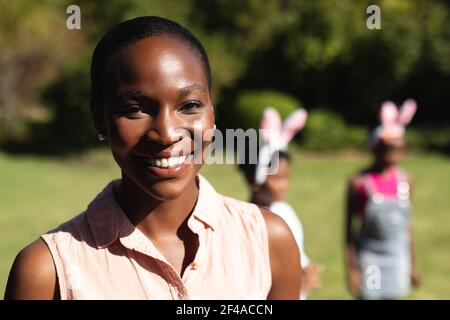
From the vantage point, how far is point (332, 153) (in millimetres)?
18312

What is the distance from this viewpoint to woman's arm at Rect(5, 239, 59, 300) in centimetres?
172

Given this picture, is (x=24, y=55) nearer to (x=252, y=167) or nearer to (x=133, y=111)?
(x=252, y=167)

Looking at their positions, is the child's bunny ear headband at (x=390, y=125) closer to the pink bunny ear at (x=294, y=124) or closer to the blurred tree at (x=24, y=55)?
the pink bunny ear at (x=294, y=124)

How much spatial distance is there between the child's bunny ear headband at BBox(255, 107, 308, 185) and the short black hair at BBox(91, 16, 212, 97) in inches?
104

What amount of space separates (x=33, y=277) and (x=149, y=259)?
276 millimetres

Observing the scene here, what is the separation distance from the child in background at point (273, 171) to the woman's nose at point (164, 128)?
227cm

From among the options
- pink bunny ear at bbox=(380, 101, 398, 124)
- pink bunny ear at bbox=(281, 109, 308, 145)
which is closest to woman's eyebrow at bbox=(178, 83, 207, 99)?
pink bunny ear at bbox=(281, 109, 308, 145)

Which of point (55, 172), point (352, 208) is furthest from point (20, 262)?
point (55, 172)

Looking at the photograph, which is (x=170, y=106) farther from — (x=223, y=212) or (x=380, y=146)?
(x=380, y=146)

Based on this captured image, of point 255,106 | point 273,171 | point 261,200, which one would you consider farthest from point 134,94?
point 255,106

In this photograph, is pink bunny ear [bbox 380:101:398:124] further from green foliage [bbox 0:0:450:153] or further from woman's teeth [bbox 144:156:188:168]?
green foliage [bbox 0:0:450:153]

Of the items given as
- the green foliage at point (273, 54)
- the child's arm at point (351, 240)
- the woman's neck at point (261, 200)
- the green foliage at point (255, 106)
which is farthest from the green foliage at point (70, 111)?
the woman's neck at point (261, 200)

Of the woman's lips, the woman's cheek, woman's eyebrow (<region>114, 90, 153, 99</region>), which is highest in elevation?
woman's eyebrow (<region>114, 90, 153, 99</region>)

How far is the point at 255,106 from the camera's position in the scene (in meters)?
18.6
